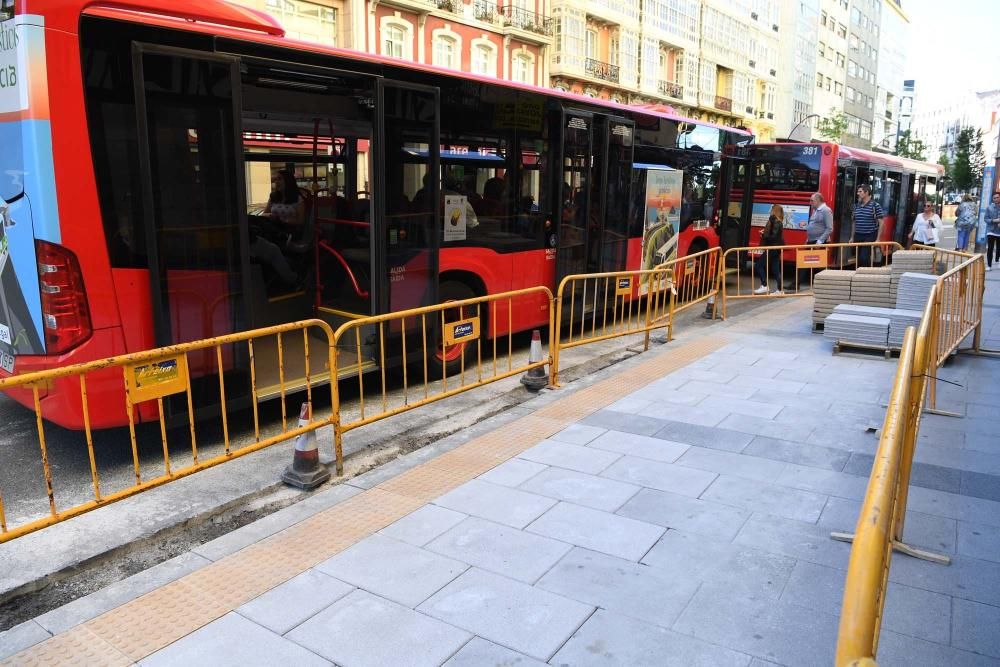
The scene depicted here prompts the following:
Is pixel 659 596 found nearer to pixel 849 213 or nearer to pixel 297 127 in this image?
pixel 297 127

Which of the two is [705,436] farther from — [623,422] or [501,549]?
[501,549]

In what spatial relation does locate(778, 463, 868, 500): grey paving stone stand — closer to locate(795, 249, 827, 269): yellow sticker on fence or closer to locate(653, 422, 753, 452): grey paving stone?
locate(653, 422, 753, 452): grey paving stone

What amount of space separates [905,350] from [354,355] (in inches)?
176

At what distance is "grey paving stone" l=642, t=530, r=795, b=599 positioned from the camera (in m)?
3.66

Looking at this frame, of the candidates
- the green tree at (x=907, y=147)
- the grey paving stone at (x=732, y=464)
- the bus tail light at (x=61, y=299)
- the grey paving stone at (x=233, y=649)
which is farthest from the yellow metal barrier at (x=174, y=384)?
the green tree at (x=907, y=147)

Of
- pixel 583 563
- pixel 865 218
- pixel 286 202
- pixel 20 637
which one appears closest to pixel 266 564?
pixel 20 637

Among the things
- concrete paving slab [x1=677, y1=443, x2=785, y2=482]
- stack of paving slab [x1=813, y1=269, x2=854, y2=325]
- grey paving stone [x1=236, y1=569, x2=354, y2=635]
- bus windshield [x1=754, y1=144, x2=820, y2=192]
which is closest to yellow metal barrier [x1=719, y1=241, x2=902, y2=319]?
stack of paving slab [x1=813, y1=269, x2=854, y2=325]

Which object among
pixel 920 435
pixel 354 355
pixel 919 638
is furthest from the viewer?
pixel 354 355

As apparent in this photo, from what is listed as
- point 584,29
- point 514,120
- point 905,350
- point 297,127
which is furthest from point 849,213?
point 584,29

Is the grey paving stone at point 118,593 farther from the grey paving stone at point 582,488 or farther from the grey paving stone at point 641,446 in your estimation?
the grey paving stone at point 641,446

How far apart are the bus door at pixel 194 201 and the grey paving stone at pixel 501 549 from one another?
7.74ft

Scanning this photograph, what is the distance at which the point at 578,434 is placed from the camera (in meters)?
5.89

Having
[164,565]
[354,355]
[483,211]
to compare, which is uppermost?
[483,211]

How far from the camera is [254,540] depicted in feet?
13.8
